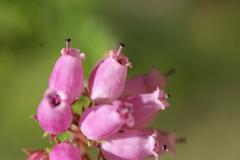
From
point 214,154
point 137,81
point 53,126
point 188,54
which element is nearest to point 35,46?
point 137,81

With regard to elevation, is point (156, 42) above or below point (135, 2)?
below

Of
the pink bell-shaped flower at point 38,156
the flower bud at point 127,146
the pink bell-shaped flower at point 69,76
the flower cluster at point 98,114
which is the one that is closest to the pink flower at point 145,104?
the flower cluster at point 98,114

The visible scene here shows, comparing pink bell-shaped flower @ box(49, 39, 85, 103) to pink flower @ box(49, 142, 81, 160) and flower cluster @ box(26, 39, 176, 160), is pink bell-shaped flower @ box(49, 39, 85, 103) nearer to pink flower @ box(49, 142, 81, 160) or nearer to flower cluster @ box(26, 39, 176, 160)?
flower cluster @ box(26, 39, 176, 160)

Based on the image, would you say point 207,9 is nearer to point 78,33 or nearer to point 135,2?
point 135,2

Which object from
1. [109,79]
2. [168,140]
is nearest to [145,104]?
[109,79]

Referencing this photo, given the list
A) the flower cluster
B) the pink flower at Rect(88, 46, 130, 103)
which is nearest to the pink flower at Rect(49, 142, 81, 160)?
the flower cluster

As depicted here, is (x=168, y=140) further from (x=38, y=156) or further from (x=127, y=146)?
(x=38, y=156)

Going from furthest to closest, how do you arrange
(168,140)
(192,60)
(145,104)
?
1. (192,60)
2. (168,140)
3. (145,104)
